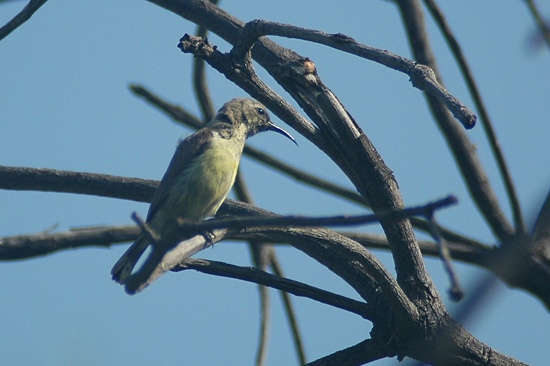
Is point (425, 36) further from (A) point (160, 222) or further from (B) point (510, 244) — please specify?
(A) point (160, 222)

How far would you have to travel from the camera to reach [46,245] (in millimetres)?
5297

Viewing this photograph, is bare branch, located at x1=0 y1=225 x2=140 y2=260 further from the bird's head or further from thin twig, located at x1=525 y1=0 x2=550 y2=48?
thin twig, located at x1=525 y1=0 x2=550 y2=48

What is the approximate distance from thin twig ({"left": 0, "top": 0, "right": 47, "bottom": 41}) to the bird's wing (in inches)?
69.2

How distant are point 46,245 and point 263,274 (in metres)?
1.92

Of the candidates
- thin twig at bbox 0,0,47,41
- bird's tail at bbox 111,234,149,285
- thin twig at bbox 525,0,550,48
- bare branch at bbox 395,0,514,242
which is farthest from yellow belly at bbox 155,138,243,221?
thin twig at bbox 525,0,550,48

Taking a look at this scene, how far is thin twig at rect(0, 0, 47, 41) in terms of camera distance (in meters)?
5.31

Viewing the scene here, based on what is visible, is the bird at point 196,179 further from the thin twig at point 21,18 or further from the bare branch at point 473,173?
the bare branch at point 473,173

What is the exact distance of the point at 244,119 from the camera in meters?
7.38

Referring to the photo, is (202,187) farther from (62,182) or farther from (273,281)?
(273,281)

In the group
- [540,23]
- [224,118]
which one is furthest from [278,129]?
[540,23]

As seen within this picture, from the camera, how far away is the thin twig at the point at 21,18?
17.4 ft

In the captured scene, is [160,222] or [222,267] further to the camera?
[160,222]

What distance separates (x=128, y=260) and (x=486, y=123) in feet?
11.2

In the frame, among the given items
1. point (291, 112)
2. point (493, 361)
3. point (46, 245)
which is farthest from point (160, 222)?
point (493, 361)
